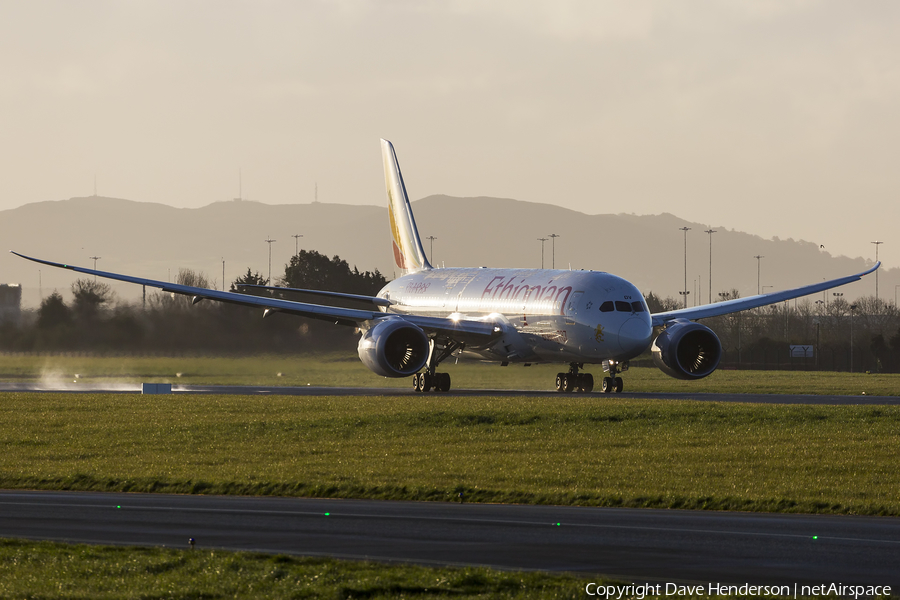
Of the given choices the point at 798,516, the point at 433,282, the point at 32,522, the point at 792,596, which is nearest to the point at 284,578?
the point at 792,596

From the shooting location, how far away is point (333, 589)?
12.4 meters

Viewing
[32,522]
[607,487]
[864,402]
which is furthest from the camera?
[864,402]

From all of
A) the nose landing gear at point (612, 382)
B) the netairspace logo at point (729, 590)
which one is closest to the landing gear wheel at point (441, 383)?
the nose landing gear at point (612, 382)

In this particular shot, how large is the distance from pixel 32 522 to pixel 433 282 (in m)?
35.2

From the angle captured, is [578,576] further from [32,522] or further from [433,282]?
[433,282]

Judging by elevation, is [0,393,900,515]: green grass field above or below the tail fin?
below

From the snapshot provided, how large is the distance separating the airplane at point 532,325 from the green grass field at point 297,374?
276 cm

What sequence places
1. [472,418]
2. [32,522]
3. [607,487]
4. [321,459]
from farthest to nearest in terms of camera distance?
[472,418] → [321,459] → [607,487] → [32,522]

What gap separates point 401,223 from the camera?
197ft

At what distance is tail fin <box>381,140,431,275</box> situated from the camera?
57928 mm

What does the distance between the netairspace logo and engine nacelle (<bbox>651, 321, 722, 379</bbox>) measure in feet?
104

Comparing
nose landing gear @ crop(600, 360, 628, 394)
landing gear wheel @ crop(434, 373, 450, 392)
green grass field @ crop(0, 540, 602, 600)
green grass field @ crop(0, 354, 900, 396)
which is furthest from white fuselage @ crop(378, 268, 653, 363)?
green grass field @ crop(0, 540, 602, 600)

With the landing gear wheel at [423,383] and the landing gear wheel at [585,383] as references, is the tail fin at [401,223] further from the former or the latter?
the landing gear wheel at [585,383]

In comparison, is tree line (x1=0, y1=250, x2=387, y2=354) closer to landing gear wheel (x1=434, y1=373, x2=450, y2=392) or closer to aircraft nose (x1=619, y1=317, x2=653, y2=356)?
landing gear wheel (x1=434, y1=373, x2=450, y2=392)
